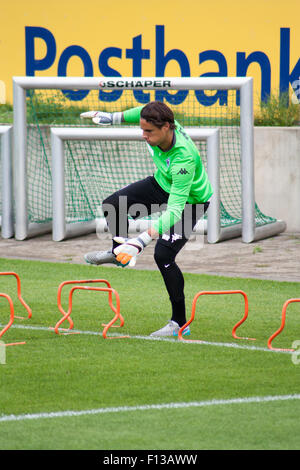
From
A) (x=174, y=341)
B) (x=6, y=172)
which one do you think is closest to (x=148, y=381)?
(x=174, y=341)

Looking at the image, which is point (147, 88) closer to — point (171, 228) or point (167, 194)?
point (167, 194)

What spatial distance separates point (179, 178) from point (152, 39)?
11.7 meters

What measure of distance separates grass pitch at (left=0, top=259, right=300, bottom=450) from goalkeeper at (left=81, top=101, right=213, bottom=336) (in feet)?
2.09

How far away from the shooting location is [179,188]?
6910 mm

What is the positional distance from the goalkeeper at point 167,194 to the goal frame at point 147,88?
5002 mm

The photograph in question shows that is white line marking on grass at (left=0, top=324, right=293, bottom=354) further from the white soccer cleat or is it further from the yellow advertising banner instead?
the yellow advertising banner

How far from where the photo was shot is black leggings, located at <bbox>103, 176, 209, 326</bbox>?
7.57 m

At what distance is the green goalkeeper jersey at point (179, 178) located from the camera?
22.3 feet

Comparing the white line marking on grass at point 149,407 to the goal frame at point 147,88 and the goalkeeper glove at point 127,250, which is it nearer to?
the goalkeeper glove at point 127,250

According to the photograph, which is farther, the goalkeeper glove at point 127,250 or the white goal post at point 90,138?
the white goal post at point 90,138

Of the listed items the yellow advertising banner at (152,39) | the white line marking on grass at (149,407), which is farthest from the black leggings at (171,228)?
the yellow advertising banner at (152,39)

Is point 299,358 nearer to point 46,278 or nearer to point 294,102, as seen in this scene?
point 46,278

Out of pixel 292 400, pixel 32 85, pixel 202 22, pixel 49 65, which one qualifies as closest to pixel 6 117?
pixel 49 65

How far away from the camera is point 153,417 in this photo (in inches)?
206
